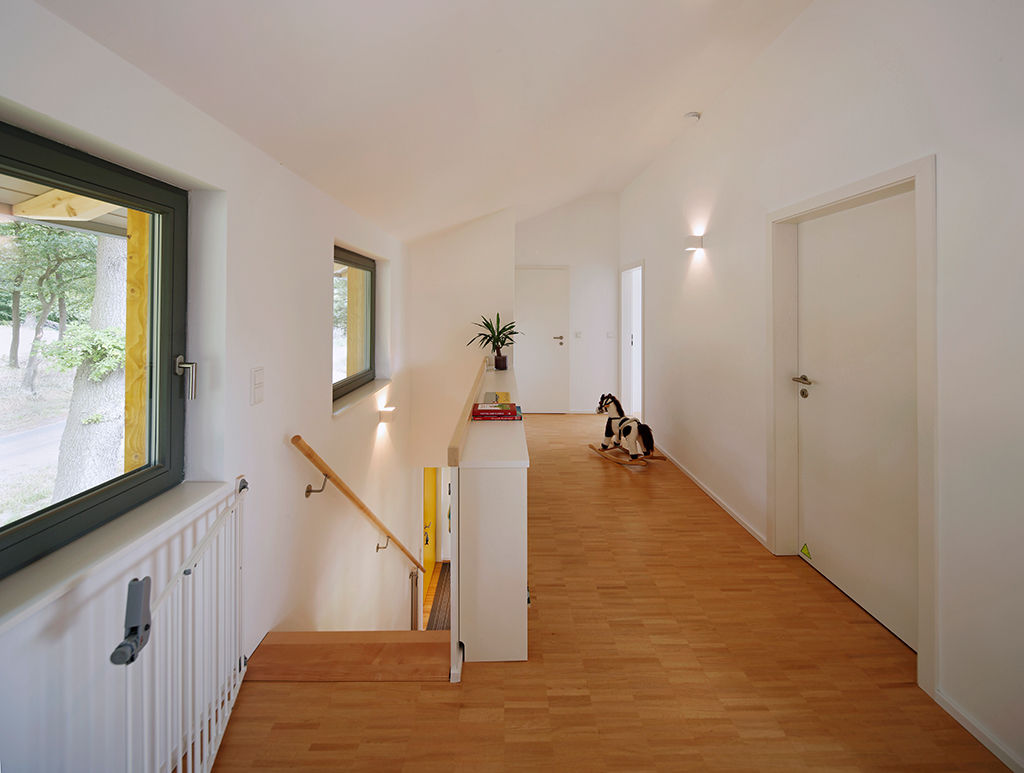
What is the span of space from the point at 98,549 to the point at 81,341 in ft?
1.79

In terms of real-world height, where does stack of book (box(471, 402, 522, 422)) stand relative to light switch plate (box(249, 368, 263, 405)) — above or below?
below

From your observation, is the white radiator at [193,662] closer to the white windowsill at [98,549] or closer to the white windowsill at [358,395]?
the white windowsill at [98,549]

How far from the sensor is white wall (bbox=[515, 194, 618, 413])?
7359 millimetres

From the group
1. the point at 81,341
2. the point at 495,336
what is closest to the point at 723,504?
the point at 495,336

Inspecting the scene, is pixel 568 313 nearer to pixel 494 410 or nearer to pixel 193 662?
pixel 494 410

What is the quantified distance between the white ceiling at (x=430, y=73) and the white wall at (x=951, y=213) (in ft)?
1.54

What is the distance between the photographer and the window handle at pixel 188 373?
1.88 meters

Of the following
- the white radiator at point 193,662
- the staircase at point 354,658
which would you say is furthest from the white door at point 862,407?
the white radiator at point 193,662

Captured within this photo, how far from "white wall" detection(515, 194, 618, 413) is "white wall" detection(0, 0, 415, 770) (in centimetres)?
370

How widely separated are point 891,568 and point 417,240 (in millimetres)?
4948

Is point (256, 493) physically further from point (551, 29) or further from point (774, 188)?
point (774, 188)

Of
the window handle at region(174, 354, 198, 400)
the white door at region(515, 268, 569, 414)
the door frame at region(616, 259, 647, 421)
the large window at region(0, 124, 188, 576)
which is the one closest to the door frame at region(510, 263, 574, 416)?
the white door at region(515, 268, 569, 414)

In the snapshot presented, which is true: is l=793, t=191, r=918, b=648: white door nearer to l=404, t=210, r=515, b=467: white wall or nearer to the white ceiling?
the white ceiling

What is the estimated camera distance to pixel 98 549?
1.37 metres
